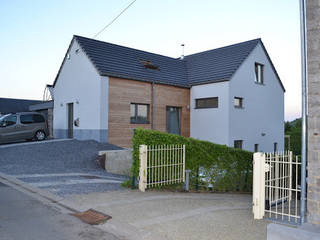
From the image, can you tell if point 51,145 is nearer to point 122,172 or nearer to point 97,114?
point 97,114

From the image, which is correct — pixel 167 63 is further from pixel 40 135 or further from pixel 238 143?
pixel 40 135

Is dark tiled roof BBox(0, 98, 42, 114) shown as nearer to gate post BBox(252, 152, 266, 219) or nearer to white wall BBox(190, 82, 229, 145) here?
white wall BBox(190, 82, 229, 145)

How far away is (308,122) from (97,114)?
1191cm

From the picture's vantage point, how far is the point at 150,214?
17.0ft

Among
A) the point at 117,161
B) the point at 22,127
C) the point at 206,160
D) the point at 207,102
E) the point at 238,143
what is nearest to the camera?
the point at 206,160

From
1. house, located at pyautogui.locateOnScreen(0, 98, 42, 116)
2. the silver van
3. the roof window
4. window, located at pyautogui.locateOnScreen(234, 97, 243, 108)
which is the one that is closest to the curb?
the silver van

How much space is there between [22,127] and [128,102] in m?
6.04

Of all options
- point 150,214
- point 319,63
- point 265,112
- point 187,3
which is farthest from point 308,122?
point 265,112

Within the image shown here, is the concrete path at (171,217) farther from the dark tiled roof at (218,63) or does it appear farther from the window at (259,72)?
the window at (259,72)

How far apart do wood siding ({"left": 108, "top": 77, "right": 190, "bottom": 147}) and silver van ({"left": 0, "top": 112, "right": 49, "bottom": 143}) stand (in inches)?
173

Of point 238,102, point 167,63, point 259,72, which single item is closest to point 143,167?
point 238,102

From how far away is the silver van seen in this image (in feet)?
48.5

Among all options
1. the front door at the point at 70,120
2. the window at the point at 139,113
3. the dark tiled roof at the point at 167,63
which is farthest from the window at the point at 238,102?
the front door at the point at 70,120

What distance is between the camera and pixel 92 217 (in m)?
4.97
